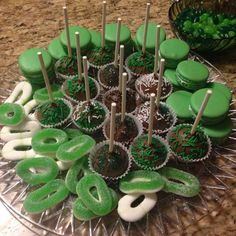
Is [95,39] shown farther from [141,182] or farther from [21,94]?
[141,182]

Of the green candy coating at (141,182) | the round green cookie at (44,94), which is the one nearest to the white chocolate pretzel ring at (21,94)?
the round green cookie at (44,94)

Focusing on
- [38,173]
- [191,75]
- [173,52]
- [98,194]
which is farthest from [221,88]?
[38,173]

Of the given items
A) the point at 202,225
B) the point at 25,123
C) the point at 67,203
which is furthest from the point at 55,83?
the point at 202,225

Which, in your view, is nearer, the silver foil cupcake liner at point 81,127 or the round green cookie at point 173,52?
the silver foil cupcake liner at point 81,127

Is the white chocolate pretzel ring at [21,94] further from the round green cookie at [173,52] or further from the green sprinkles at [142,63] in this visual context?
the round green cookie at [173,52]

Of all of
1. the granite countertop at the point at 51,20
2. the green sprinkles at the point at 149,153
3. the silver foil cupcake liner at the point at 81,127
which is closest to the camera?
the green sprinkles at the point at 149,153

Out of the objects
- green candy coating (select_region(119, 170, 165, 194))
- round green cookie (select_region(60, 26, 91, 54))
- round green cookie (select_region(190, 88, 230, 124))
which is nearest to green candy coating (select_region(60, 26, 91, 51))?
round green cookie (select_region(60, 26, 91, 54))

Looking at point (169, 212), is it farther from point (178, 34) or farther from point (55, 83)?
point (178, 34)
